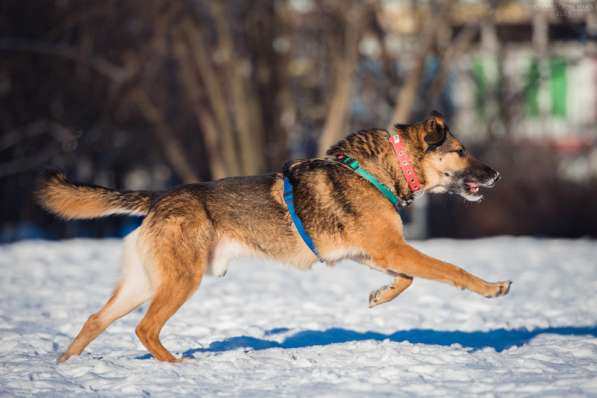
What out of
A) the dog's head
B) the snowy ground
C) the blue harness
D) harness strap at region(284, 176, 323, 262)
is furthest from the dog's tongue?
harness strap at region(284, 176, 323, 262)

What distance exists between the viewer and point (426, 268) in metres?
5.77

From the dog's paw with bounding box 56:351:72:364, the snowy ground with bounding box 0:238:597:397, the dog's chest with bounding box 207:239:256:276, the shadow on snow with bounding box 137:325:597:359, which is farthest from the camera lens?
the shadow on snow with bounding box 137:325:597:359

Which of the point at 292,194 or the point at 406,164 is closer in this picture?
the point at 292,194

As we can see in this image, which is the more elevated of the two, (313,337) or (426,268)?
(426,268)

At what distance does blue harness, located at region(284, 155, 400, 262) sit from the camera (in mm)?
5969

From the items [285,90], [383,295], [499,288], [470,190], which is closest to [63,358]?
[383,295]

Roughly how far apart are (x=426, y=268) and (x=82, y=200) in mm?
2779

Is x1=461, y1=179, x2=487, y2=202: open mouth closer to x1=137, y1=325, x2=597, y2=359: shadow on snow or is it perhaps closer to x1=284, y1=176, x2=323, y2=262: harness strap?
x1=137, y1=325, x2=597, y2=359: shadow on snow

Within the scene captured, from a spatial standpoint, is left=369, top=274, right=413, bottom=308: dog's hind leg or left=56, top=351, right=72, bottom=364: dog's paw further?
left=369, top=274, right=413, bottom=308: dog's hind leg

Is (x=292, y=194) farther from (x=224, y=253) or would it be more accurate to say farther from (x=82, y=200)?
(x=82, y=200)

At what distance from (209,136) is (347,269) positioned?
671 cm

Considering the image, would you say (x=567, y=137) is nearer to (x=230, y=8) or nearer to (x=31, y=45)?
(x=230, y=8)

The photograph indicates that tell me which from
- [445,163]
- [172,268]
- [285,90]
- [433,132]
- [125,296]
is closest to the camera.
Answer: [172,268]

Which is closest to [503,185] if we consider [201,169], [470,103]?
[470,103]
